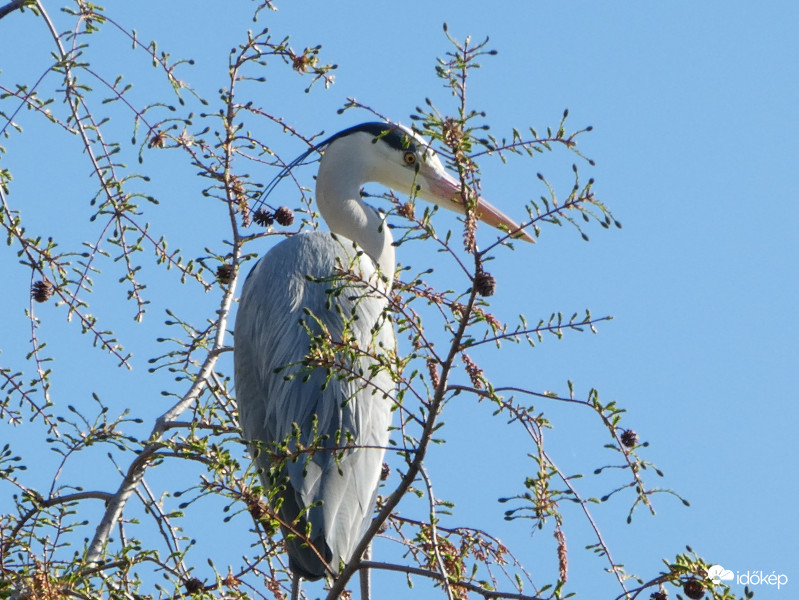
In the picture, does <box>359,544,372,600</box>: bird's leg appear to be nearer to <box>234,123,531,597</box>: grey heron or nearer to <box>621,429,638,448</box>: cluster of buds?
<box>234,123,531,597</box>: grey heron

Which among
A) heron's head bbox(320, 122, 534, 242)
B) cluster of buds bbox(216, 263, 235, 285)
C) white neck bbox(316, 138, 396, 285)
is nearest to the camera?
cluster of buds bbox(216, 263, 235, 285)

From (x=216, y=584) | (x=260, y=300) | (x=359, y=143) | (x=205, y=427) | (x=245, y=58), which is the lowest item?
(x=216, y=584)

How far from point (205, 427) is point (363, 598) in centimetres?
86

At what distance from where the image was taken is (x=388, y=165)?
462cm

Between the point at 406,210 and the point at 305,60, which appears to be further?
the point at 305,60

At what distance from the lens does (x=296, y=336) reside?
3.47m

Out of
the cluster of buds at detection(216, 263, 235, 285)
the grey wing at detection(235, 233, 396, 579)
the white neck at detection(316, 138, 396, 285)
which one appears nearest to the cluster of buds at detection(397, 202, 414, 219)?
the grey wing at detection(235, 233, 396, 579)

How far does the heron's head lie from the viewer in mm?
4486

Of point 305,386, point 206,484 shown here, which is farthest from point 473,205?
point 305,386

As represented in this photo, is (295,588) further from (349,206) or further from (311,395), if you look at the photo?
(349,206)

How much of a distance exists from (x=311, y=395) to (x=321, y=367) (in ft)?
1.68

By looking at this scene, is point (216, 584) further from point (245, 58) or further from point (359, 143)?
point (359, 143)

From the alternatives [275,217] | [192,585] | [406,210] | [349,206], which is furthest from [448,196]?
[406,210]

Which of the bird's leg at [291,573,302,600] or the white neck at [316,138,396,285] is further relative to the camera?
the white neck at [316,138,396,285]
